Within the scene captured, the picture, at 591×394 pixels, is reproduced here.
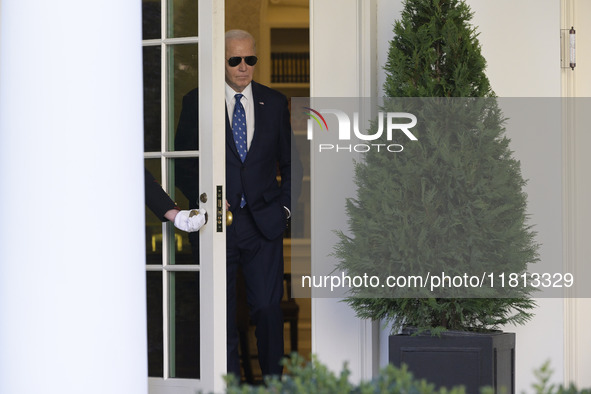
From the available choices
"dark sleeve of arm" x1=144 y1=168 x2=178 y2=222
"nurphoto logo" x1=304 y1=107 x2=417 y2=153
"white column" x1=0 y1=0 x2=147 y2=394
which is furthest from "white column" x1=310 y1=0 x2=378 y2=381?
"white column" x1=0 y1=0 x2=147 y2=394

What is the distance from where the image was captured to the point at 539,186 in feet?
12.6

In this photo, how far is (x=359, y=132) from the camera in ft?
13.2

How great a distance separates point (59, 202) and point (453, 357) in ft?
5.67

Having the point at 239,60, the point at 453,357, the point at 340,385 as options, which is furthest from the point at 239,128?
the point at 340,385

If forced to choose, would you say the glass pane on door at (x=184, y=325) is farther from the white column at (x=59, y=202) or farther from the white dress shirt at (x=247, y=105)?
the white column at (x=59, y=202)

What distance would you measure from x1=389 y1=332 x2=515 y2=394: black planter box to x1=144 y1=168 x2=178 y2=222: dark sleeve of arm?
102 cm

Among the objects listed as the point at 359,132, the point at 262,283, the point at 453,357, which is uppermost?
the point at 359,132

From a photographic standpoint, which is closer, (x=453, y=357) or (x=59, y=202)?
(x=59, y=202)

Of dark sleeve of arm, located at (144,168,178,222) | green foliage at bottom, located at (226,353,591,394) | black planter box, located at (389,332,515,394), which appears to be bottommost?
black planter box, located at (389,332,515,394)

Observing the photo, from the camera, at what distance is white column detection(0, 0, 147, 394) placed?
2207 millimetres

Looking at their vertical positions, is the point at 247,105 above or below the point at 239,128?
above

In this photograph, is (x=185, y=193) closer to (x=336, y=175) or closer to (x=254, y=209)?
(x=254, y=209)

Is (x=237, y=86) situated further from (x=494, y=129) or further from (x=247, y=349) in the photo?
(x=247, y=349)

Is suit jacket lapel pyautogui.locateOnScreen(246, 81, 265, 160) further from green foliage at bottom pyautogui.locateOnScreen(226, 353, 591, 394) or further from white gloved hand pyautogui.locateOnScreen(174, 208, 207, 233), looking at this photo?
green foliage at bottom pyautogui.locateOnScreen(226, 353, 591, 394)
